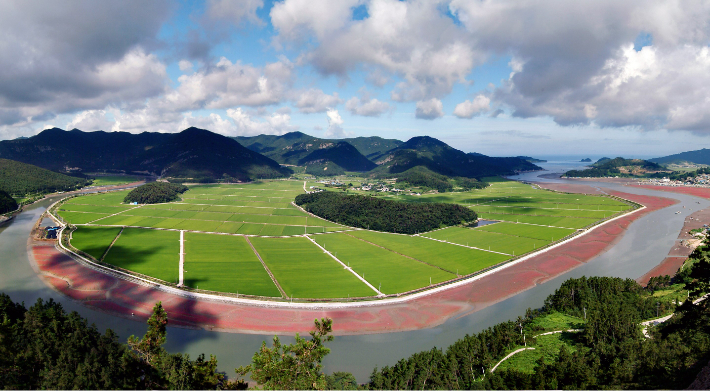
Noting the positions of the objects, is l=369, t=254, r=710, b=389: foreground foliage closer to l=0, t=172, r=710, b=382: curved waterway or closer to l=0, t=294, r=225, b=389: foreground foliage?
l=0, t=172, r=710, b=382: curved waterway

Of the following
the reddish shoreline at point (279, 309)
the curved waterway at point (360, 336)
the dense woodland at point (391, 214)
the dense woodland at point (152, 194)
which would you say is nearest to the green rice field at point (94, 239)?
the reddish shoreline at point (279, 309)

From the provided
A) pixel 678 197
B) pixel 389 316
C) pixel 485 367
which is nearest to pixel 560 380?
pixel 485 367

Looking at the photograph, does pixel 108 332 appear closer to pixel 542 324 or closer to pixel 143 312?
pixel 143 312

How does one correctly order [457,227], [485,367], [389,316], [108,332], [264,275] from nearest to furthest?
[108,332], [485,367], [389,316], [264,275], [457,227]

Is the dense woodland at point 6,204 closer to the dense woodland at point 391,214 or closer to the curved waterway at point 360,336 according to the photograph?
the curved waterway at point 360,336

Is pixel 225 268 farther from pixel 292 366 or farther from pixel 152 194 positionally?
pixel 152 194

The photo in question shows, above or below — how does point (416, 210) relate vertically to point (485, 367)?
above

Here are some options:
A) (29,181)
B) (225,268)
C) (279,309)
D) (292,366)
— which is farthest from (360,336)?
(29,181)
